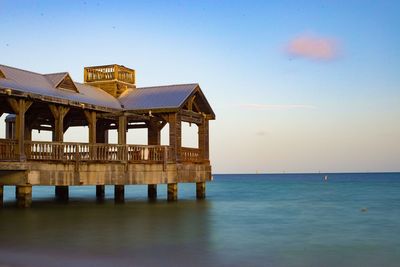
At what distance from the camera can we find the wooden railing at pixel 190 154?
31.3 metres

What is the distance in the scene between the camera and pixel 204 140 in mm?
34375

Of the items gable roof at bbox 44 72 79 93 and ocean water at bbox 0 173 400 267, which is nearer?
ocean water at bbox 0 173 400 267

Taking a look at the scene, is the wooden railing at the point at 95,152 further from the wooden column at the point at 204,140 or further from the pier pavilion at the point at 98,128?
the wooden column at the point at 204,140

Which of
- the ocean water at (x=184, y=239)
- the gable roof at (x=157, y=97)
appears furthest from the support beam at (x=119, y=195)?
the ocean water at (x=184, y=239)

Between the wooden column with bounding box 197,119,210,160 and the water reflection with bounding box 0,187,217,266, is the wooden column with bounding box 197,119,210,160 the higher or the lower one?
the higher one

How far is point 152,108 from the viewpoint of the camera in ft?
99.5

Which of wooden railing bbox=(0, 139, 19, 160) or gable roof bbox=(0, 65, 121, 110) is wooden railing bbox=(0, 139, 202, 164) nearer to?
wooden railing bbox=(0, 139, 19, 160)

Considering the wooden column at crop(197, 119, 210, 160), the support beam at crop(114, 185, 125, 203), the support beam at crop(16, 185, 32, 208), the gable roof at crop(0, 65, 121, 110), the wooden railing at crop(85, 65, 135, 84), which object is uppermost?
the wooden railing at crop(85, 65, 135, 84)

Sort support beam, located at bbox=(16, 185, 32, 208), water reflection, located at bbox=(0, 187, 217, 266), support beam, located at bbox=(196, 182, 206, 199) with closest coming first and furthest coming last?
1. water reflection, located at bbox=(0, 187, 217, 266)
2. support beam, located at bbox=(16, 185, 32, 208)
3. support beam, located at bbox=(196, 182, 206, 199)

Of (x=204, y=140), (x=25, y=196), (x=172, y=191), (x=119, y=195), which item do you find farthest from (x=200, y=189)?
(x=25, y=196)

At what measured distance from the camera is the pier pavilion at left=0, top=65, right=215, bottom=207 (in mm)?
24266

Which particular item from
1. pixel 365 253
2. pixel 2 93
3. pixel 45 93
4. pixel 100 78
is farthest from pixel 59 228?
pixel 100 78

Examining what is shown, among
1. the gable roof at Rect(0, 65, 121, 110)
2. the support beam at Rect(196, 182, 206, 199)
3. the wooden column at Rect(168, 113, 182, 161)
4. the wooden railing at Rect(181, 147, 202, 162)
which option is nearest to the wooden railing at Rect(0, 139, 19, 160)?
the gable roof at Rect(0, 65, 121, 110)

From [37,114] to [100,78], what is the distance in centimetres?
546
